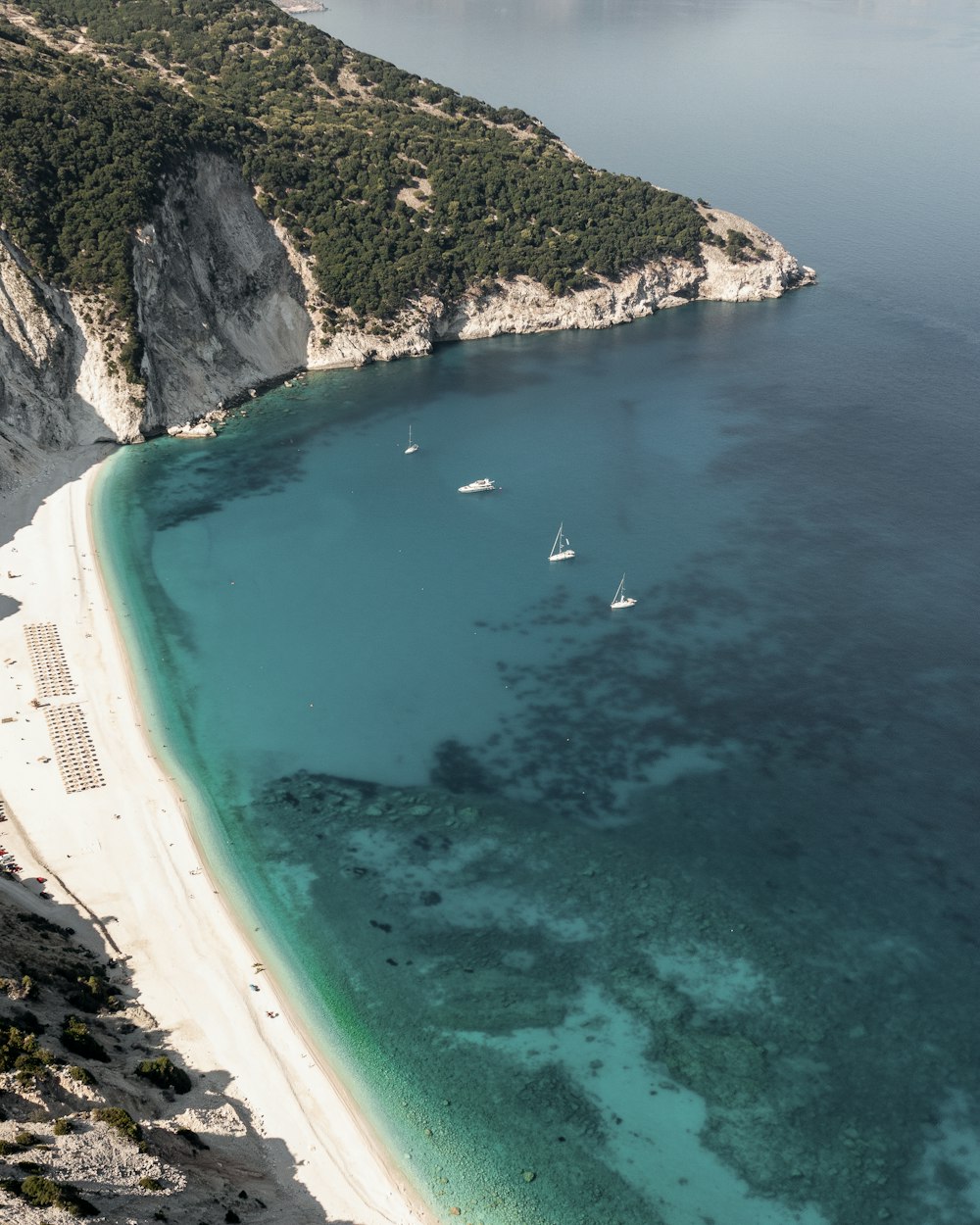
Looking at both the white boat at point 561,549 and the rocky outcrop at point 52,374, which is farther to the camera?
the rocky outcrop at point 52,374

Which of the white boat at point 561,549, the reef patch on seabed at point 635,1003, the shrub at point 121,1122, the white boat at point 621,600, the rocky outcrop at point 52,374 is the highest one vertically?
the rocky outcrop at point 52,374

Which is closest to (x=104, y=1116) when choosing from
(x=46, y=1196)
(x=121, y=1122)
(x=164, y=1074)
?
(x=121, y=1122)

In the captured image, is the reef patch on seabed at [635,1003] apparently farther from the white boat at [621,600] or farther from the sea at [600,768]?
the white boat at [621,600]

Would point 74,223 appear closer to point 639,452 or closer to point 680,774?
point 639,452

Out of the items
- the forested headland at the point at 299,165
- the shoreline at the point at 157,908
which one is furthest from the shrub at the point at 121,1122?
the forested headland at the point at 299,165

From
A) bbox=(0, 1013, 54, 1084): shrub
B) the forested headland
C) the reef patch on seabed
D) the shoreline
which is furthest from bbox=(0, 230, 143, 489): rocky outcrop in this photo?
bbox=(0, 1013, 54, 1084): shrub

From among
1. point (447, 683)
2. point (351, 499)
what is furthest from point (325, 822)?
point (351, 499)
